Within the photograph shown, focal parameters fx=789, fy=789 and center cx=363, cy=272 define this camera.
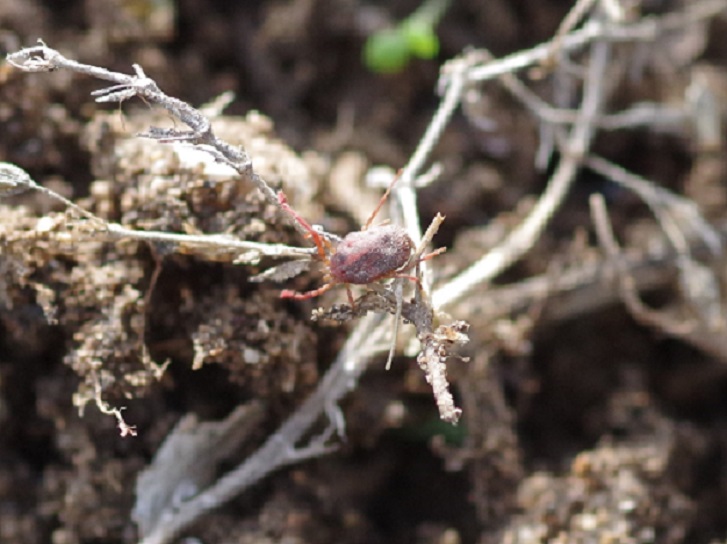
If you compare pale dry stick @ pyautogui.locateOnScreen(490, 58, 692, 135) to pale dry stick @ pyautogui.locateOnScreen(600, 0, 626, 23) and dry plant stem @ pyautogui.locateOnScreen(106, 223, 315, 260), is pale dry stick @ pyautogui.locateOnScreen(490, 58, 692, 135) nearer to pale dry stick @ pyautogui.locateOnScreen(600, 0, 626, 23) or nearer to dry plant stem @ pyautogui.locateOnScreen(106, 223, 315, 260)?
pale dry stick @ pyautogui.locateOnScreen(600, 0, 626, 23)

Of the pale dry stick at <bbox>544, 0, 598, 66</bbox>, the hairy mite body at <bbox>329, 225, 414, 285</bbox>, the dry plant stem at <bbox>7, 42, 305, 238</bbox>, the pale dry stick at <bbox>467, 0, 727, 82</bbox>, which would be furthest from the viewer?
the pale dry stick at <bbox>467, 0, 727, 82</bbox>

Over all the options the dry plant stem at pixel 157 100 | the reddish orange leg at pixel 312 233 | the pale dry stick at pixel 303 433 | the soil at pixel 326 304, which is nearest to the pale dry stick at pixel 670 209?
the soil at pixel 326 304

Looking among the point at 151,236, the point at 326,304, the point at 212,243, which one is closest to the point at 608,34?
the point at 326,304

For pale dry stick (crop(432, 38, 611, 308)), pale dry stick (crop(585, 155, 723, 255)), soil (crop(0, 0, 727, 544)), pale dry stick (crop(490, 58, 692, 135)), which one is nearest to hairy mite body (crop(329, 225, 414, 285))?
soil (crop(0, 0, 727, 544))

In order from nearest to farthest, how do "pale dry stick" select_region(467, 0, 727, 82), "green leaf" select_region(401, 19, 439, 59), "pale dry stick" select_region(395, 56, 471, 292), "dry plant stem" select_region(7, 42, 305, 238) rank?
"dry plant stem" select_region(7, 42, 305, 238)
"pale dry stick" select_region(395, 56, 471, 292)
"pale dry stick" select_region(467, 0, 727, 82)
"green leaf" select_region(401, 19, 439, 59)

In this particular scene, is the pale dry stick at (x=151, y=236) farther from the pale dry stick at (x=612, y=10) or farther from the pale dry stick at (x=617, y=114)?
the pale dry stick at (x=612, y=10)

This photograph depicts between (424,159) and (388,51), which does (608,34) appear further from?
(424,159)

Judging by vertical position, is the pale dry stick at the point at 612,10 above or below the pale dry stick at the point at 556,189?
above
